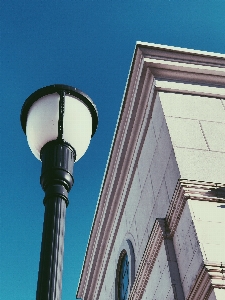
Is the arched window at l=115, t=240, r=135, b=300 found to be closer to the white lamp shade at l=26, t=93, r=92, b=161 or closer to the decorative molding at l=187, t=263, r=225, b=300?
the decorative molding at l=187, t=263, r=225, b=300

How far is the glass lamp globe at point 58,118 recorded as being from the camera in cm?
357

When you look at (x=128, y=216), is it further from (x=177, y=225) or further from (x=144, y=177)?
(x=177, y=225)

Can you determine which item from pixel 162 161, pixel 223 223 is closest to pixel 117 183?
pixel 162 161

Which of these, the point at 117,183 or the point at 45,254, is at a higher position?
the point at 117,183

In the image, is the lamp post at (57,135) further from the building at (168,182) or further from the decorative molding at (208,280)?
the building at (168,182)

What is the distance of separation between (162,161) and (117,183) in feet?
10.9

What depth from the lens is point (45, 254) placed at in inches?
117

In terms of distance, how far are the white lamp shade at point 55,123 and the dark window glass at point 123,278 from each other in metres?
8.17

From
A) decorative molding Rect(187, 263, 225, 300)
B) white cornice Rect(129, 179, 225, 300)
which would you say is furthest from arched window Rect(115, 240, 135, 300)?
decorative molding Rect(187, 263, 225, 300)

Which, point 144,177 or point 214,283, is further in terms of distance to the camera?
point 144,177

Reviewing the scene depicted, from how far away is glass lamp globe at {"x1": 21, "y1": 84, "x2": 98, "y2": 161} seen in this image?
3574 millimetres

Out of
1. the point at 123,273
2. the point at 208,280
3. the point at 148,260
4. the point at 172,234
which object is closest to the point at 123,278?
the point at 123,273

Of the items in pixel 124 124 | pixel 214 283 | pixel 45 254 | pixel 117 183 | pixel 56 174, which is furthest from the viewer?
pixel 117 183

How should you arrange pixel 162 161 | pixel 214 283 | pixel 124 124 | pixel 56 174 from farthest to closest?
pixel 124 124 → pixel 162 161 → pixel 214 283 → pixel 56 174
